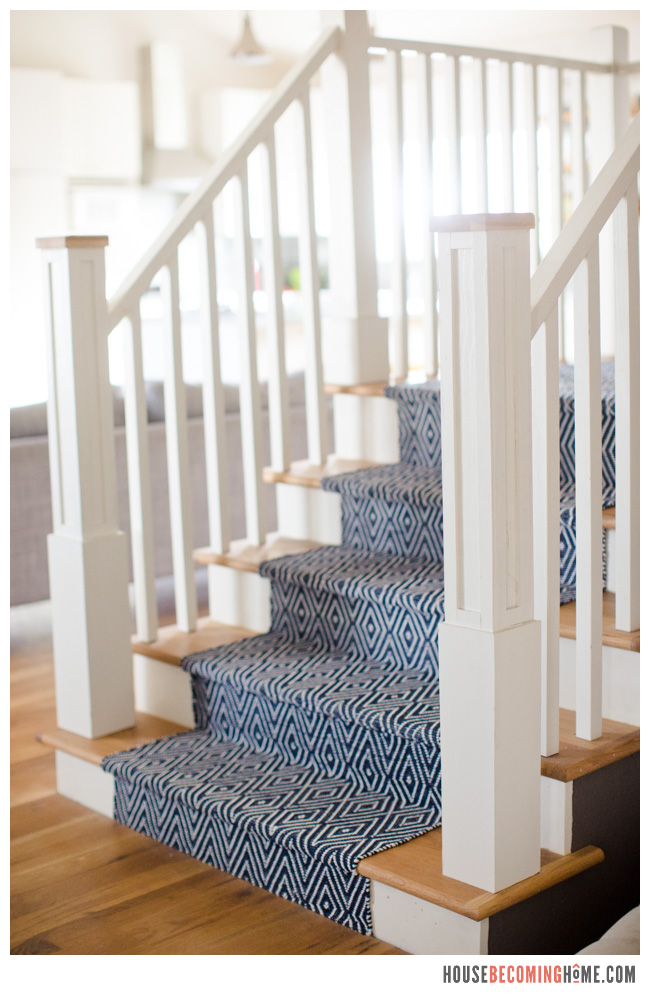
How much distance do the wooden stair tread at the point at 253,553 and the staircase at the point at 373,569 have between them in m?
0.01

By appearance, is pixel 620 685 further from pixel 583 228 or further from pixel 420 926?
pixel 583 228

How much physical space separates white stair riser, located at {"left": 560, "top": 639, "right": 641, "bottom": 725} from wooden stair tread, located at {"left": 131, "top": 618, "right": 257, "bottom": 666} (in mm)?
900

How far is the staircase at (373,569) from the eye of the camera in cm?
163

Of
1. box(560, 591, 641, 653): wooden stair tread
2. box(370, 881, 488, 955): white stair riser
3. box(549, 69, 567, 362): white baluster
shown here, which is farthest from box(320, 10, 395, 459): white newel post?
box(370, 881, 488, 955): white stair riser

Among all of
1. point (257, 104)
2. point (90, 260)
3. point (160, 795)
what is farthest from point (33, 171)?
point (160, 795)

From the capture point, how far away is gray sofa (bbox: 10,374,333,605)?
360 centimetres

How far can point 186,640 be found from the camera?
2588mm

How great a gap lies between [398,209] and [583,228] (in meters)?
1.35

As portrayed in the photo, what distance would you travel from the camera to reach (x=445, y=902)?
1.65 m

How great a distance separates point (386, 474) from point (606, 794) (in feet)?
3.50

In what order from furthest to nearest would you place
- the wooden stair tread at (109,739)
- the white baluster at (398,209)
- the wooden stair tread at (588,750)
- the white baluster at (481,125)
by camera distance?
the white baluster at (481,125), the white baluster at (398,209), the wooden stair tread at (109,739), the wooden stair tread at (588,750)

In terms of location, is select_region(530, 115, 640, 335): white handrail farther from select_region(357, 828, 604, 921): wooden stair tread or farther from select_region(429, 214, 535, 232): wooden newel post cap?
select_region(357, 828, 604, 921): wooden stair tread

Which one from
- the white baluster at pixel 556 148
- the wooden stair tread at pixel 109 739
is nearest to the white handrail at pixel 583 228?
the wooden stair tread at pixel 109 739

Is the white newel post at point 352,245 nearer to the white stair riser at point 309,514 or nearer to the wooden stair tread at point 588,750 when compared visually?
the white stair riser at point 309,514
